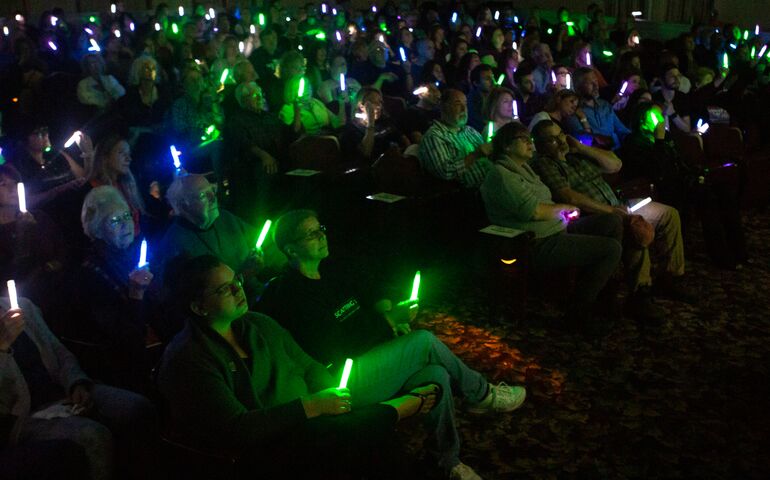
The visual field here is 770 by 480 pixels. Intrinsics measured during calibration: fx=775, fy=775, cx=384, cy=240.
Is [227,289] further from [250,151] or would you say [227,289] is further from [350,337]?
[250,151]

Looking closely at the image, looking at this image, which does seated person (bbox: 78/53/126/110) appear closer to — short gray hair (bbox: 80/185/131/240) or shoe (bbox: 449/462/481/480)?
short gray hair (bbox: 80/185/131/240)

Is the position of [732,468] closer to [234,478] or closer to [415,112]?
[234,478]

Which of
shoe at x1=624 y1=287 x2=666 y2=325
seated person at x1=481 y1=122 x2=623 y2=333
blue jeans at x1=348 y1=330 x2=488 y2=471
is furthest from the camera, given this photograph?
shoe at x1=624 y1=287 x2=666 y2=325

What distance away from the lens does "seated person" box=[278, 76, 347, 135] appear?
7.32m

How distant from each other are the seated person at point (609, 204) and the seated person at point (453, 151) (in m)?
0.51

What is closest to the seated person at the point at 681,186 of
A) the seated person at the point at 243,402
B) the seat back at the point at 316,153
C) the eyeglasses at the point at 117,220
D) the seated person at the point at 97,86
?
the seat back at the point at 316,153

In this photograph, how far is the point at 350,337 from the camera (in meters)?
3.41

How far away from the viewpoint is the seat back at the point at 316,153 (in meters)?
6.19

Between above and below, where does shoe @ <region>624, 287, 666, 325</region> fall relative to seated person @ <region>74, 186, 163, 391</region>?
below

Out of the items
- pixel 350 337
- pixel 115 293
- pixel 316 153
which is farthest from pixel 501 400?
pixel 316 153

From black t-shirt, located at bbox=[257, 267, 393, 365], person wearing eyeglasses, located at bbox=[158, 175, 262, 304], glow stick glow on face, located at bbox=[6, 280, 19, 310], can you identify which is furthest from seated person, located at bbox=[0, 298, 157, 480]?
person wearing eyeglasses, located at bbox=[158, 175, 262, 304]

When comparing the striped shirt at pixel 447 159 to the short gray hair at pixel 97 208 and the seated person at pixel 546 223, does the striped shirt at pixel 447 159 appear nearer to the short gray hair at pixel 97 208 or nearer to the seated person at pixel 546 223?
the seated person at pixel 546 223

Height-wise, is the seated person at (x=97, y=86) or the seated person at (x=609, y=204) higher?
the seated person at (x=97, y=86)

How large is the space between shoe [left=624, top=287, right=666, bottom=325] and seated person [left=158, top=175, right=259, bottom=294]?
2466 millimetres
